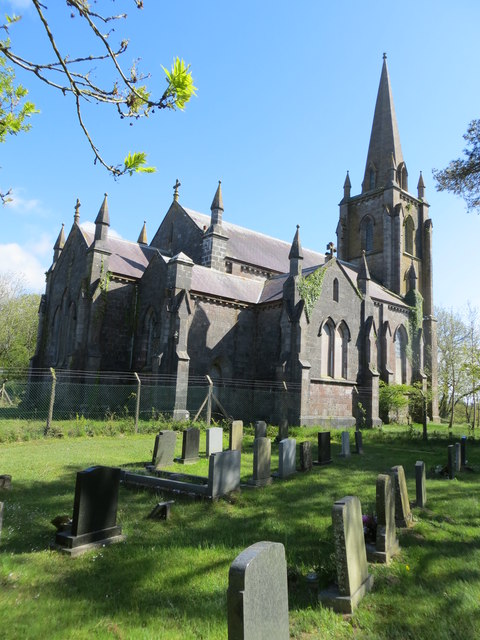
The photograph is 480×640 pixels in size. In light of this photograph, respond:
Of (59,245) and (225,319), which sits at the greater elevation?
(59,245)

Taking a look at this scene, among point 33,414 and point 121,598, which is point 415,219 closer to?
point 33,414

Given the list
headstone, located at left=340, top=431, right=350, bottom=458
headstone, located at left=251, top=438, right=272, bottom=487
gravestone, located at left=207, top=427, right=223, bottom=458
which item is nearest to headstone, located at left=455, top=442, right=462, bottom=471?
headstone, located at left=340, top=431, right=350, bottom=458

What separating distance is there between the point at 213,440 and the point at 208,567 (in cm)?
785

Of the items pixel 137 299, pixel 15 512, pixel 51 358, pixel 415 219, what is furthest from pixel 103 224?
pixel 415 219

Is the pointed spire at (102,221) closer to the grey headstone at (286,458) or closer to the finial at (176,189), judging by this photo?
the finial at (176,189)

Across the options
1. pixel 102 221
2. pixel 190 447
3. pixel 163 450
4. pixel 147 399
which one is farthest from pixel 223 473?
pixel 102 221

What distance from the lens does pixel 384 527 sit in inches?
235

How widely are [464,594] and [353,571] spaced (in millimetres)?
1260

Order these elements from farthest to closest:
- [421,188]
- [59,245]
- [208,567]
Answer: [421,188] < [59,245] < [208,567]

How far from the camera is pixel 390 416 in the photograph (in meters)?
28.6

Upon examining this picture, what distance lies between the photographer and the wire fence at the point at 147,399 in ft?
68.6

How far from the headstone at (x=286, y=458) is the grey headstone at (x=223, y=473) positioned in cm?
186

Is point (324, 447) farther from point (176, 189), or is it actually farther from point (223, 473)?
point (176, 189)

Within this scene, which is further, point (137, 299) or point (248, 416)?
point (137, 299)
